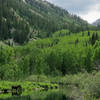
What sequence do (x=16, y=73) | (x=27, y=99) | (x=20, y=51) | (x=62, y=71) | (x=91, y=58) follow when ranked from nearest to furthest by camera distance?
(x=27, y=99)
(x=16, y=73)
(x=91, y=58)
(x=62, y=71)
(x=20, y=51)

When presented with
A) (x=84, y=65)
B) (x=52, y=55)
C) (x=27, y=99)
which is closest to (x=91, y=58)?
(x=84, y=65)

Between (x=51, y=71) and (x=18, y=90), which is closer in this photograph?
(x=18, y=90)

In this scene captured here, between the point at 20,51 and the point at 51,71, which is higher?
the point at 20,51

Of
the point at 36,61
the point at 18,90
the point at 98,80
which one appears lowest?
the point at 18,90

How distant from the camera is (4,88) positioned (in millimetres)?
73188

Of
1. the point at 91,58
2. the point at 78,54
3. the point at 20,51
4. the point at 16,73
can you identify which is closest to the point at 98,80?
the point at 16,73

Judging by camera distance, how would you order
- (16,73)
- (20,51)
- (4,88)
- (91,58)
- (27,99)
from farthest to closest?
1. (20,51)
2. (91,58)
3. (16,73)
4. (4,88)
5. (27,99)

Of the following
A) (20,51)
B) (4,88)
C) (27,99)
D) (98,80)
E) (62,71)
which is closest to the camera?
(98,80)

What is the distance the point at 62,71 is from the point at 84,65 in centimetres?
1592

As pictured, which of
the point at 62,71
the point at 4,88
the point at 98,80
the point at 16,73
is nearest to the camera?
the point at 98,80

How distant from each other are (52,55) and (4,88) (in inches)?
2936

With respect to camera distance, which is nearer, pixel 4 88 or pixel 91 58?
pixel 4 88

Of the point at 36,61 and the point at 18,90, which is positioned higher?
the point at 36,61

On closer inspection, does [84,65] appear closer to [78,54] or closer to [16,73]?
[78,54]
